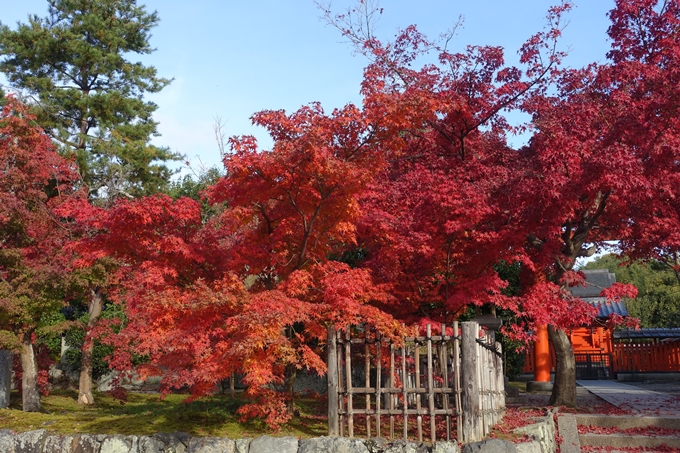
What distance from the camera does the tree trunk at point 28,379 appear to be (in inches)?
506

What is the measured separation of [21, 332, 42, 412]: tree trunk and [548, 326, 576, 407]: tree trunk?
11028 mm

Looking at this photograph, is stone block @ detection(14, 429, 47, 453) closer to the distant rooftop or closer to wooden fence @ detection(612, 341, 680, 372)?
the distant rooftop

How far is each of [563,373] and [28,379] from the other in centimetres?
1153

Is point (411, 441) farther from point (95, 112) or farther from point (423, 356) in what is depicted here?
point (95, 112)

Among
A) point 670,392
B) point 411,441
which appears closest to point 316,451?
point 411,441

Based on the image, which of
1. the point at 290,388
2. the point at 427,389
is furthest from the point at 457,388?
the point at 290,388

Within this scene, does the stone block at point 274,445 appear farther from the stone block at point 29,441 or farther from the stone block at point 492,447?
the stone block at point 29,441

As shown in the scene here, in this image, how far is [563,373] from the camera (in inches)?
473

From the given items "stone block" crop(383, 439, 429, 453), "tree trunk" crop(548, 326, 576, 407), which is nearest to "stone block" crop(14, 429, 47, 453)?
"stone block" crop(383, 439, 429, 453)

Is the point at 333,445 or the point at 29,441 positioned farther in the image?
the point at 29,441

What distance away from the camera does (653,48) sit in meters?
11.6

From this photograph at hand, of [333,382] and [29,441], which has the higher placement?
[333,382]

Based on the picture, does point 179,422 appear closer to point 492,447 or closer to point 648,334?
point 492,447

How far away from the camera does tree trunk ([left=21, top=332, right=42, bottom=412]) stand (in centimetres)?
1286
